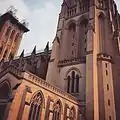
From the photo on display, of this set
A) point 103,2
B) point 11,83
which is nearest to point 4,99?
point 11,83

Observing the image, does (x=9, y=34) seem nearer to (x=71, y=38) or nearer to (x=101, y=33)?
(x=71, y=38)

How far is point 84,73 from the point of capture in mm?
29531

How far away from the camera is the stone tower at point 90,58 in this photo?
83.3ft

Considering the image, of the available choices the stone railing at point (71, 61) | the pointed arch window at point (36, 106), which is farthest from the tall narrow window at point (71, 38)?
the pointed arch window at point (36, 106)

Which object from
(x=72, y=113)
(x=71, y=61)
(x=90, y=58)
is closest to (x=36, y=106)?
(x=72, y=113)

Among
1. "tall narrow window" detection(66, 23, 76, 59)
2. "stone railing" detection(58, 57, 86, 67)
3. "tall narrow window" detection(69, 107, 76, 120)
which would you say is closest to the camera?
"tall narrow window" detection(69, 107, 76, 120)

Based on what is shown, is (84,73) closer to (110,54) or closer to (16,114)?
(110,54)

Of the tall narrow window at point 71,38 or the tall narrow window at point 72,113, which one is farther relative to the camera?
A: the tall narrow window at point 71,38

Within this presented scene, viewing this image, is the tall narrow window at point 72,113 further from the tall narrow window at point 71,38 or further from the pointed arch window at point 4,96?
the tall narrow window at point 71,38

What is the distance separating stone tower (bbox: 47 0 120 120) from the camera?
2538 cm

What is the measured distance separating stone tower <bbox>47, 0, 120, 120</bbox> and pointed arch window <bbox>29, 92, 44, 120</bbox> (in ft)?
25.7

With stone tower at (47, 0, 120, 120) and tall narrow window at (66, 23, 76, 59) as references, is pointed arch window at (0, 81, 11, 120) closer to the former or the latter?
stone tower at (47, 0, 120, 120)

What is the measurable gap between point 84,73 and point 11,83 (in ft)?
46.6

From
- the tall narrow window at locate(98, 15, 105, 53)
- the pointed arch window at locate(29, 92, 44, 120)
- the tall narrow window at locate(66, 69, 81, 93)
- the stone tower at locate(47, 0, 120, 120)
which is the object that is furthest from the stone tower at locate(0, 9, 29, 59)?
the pointed arch window at locate(29, 92, 44, 120)
